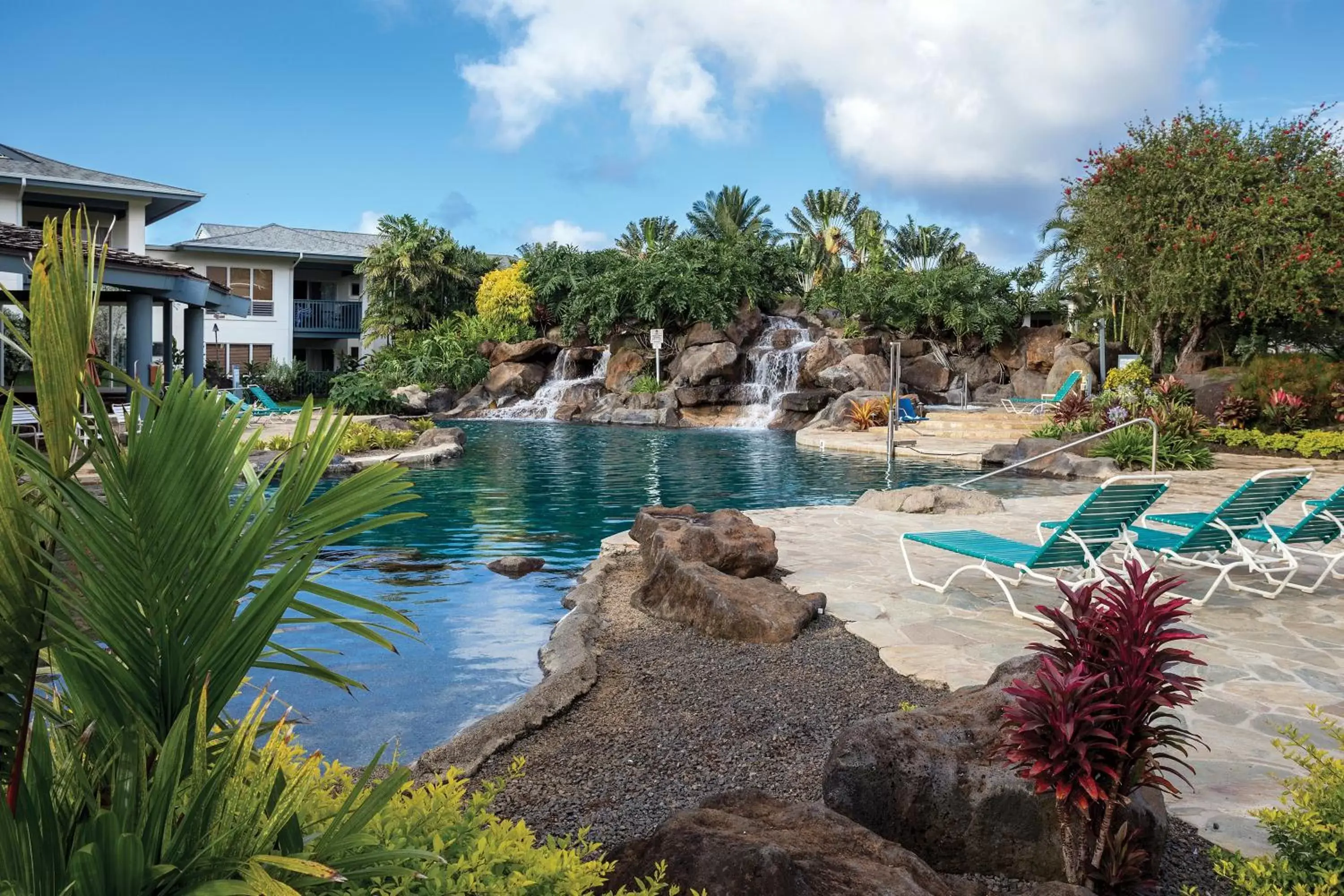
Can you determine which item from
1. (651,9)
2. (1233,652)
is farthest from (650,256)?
(1233,652)

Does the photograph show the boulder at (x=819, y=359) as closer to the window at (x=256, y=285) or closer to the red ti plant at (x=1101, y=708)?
the window at (x=256, y=285)

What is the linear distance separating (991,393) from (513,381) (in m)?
16.4

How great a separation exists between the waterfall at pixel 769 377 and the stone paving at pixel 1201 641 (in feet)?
66.7

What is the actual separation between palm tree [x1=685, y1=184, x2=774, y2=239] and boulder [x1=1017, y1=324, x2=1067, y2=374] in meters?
23.8

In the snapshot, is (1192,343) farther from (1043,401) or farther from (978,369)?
(978,369)

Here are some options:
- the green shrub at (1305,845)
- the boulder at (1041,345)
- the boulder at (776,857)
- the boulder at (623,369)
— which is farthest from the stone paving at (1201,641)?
the boulder at (1041,345)

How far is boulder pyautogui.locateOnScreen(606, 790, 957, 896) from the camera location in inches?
93.3

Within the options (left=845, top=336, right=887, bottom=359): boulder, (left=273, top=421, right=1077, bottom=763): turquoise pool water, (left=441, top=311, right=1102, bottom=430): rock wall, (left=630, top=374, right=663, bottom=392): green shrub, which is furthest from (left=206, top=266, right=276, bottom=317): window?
(left=845, top=336, right=887, bottom=359): boulder

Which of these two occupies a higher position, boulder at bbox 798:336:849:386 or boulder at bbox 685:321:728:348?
boulder at bbox 685:321:728:348

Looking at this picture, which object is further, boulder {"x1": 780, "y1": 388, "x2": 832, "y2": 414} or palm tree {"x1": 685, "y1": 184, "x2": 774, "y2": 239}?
palm tree {"x1": 685, "y1": 184, "x2": 774, "y2": 239}

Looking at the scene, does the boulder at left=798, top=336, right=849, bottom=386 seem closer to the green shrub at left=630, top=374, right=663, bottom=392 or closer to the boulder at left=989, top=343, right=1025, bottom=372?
the green shrub at left=630, top=374, right=663, bottom=392

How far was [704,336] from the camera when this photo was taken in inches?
1388

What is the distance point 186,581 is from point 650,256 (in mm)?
37956

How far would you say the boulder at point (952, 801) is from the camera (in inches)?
128
